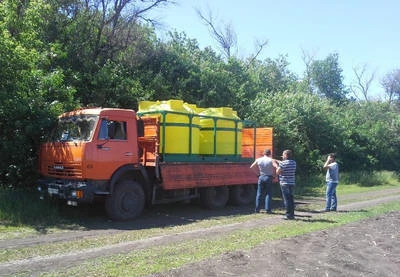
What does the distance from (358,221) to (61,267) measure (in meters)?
7.54

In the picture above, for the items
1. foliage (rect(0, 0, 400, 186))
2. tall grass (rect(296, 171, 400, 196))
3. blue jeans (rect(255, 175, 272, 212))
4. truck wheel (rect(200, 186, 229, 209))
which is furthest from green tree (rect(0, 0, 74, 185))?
tall grass (rect(296, 171, 400, 196))

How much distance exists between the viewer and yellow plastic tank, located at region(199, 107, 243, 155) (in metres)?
15.0

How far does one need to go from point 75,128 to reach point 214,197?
5050 millimetres

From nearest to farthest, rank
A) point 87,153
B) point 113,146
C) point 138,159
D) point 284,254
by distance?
point 284,254 < point 87,153 < point 113,146 < point 138,159

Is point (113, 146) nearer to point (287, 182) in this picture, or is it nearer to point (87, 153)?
point (87, 153)

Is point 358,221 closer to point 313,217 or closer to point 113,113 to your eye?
point 313,217

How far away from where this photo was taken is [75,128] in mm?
12195

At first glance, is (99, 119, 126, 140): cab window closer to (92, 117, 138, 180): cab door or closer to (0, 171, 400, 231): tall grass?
(92, 117, 138, 180): cab door

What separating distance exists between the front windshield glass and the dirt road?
2.32 m

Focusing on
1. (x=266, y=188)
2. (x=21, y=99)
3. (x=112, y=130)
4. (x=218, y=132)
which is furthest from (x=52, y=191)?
(x=266, y=188)

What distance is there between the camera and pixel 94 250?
28.0ft

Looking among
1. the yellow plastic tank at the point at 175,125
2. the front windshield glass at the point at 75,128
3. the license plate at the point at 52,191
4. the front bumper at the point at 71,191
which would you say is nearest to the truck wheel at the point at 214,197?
the yellow plastic tank at the point at 175,125

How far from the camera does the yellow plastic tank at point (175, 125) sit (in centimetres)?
1306

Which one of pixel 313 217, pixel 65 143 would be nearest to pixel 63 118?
pixel 65 143
